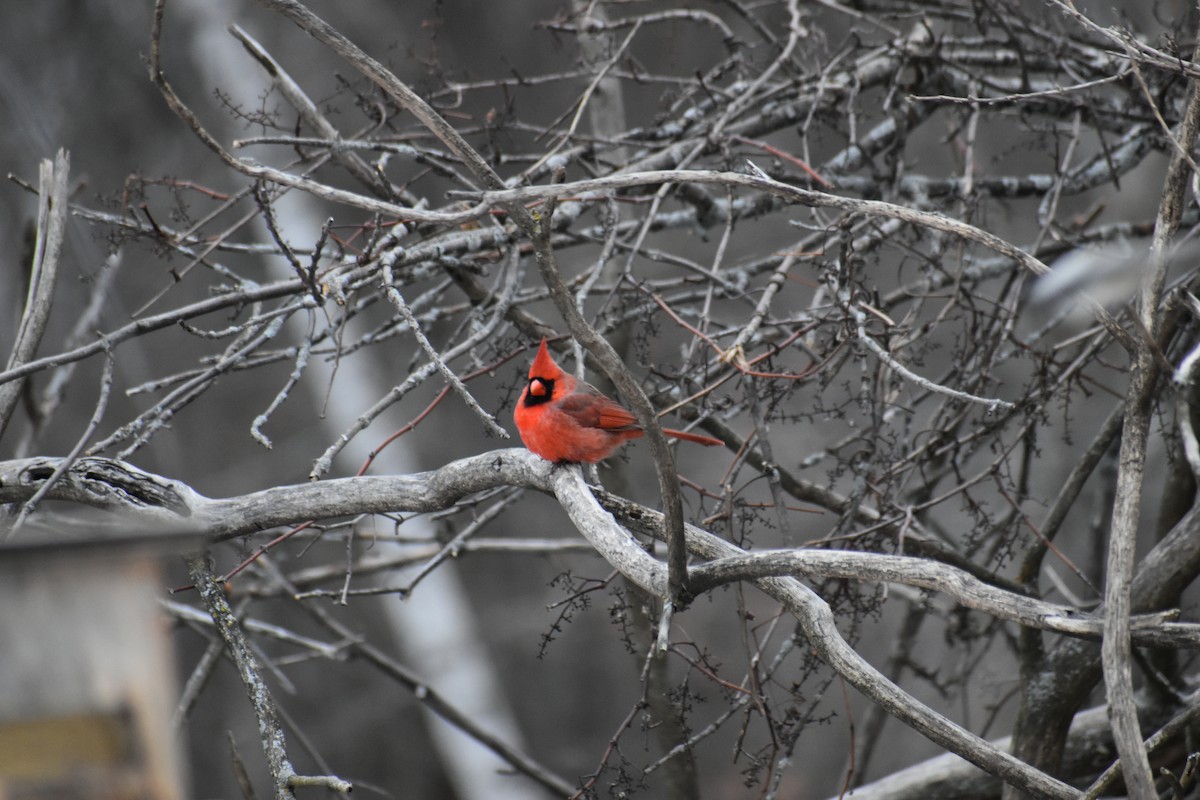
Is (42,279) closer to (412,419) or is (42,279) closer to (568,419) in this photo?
(568,419)

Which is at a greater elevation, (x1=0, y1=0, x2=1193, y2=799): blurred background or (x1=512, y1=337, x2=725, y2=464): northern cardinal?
(x1=0, y1=0, x2=1193, y2=799): blurred background

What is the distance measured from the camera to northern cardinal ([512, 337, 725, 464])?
3.48m

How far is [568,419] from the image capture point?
141 inches

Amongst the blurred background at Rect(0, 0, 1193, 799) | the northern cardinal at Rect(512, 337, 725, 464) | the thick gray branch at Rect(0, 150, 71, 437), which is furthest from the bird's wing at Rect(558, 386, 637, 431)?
the blurred background at Rect(0, 0, 1193, 799)

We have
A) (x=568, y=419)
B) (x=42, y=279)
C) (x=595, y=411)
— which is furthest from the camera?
(x=595, y=411)

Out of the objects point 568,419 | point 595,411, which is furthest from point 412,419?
point 568,419

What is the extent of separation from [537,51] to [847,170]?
20.7 feet

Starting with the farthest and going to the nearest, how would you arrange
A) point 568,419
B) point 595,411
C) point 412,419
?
point 412,419 → point 595,411 → point 568,419

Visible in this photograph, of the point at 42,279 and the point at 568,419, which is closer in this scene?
the point at 42,279

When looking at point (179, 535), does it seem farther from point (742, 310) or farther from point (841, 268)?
point (742, 310)

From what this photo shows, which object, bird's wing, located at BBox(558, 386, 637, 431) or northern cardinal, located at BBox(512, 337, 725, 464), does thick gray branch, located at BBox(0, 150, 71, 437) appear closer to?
northern cardinal, located at BBox(512, 337, 725, 464)

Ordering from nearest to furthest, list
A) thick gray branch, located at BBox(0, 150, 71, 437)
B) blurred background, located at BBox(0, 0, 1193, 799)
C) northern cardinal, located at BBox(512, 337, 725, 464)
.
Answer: thick gray branch, located at BBox(0, 150, 71, 437) → northern cardinal, located at BBox(512, 337, 725, 464) → blurred background, located at BBox(0, 0, 1193, 799)

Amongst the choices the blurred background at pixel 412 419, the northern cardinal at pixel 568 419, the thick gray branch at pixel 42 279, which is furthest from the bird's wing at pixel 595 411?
the blurred background at pixel 412 419

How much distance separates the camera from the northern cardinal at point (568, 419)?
11.4ft
